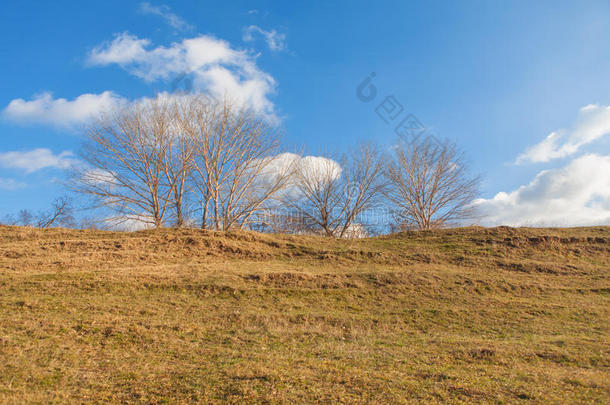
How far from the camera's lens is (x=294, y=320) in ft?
34.4

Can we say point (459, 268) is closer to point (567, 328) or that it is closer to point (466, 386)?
point (567, 328)

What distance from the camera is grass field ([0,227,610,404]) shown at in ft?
19.4

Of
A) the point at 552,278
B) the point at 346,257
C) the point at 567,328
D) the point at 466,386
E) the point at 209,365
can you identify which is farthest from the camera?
the point at 346,257

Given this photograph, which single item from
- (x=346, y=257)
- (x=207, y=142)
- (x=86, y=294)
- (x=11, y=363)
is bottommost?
(x=11, y=363)

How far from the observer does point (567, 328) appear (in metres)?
11.0

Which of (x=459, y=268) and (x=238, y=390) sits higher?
(x=459, y=268)

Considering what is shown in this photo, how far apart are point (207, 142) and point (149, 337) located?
2115cm

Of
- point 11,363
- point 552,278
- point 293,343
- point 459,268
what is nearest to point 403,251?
point 459,268

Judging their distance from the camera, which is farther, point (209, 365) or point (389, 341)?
point (389, 341)

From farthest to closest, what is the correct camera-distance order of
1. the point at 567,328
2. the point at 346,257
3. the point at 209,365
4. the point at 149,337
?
the point at 346,257
the point at 567,328
the point at 149,337
the point at 209,365

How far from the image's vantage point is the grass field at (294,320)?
592 centimetres

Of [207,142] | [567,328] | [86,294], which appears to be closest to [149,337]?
[86,294]

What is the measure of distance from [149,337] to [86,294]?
14.9 ft

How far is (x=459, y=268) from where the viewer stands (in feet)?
57.8
